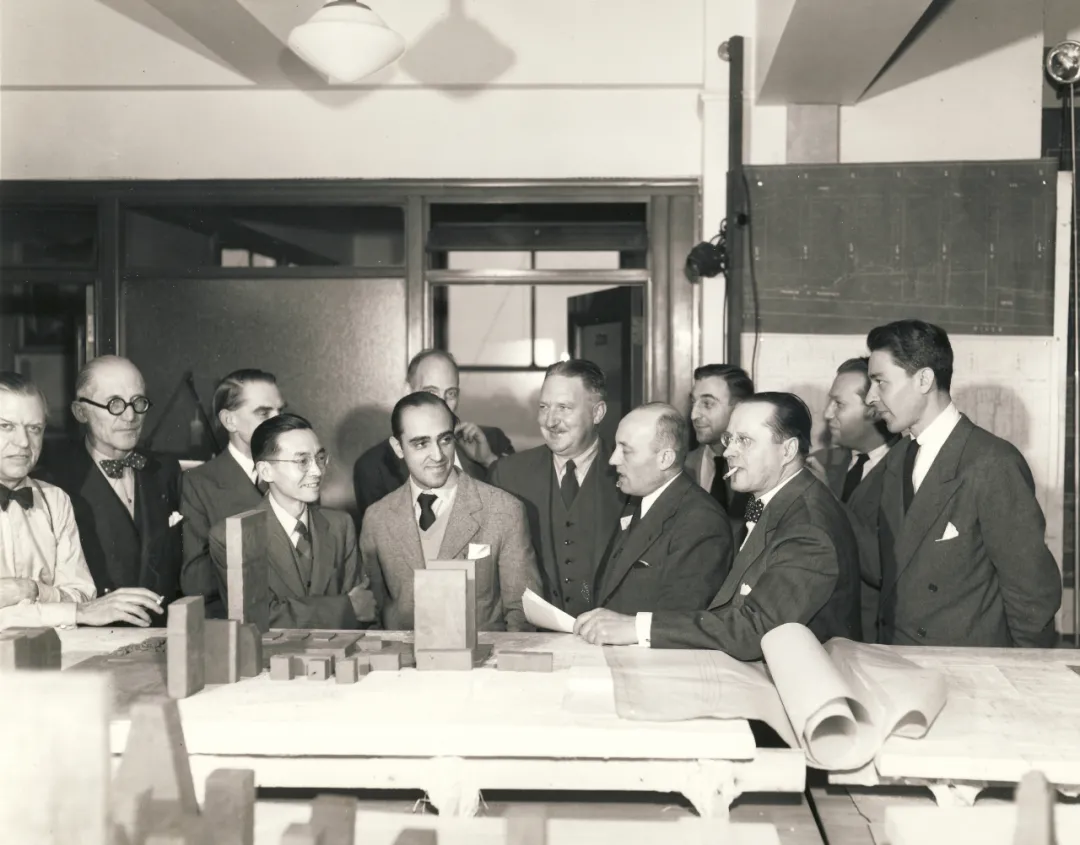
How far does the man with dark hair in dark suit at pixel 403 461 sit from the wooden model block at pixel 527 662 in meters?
1.87

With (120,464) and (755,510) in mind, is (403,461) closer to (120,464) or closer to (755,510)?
(120,464)

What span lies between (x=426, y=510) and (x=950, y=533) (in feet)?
5.53

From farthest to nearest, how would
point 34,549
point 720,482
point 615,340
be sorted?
point 615,340 → point 720,482 → point 34,549

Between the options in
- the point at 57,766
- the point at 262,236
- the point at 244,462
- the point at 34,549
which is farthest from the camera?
the point at 262,236

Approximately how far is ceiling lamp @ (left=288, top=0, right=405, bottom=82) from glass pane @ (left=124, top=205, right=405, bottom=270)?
74.2 inches

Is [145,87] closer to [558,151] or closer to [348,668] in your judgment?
[558,151]

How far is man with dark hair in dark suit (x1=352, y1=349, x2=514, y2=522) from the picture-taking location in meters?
4.50

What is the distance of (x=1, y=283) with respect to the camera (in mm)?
6254

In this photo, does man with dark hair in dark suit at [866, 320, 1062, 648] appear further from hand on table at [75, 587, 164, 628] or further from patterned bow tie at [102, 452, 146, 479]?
patterned bow tie at [102, 452, 146, 479]

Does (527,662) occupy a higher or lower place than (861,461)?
lower

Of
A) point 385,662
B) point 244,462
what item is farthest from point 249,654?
point 244,462

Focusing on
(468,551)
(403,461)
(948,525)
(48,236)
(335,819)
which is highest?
(48,236)

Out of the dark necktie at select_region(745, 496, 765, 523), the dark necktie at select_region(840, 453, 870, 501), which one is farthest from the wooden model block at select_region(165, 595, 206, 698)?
the dark necktie at select_region(840, 453, 870, 501)

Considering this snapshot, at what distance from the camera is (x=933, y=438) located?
135 inches
